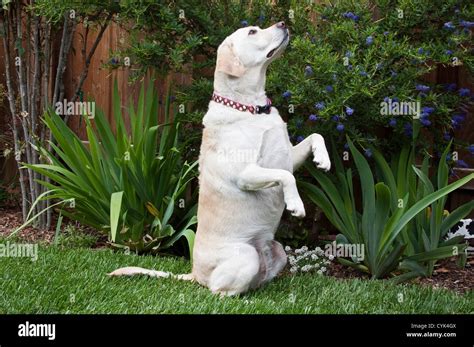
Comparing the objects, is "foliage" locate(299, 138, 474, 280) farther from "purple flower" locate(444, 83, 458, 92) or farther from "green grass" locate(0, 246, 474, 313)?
"purple flower" locate(444, 83, 458, 92)

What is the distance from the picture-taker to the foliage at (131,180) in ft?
15.7

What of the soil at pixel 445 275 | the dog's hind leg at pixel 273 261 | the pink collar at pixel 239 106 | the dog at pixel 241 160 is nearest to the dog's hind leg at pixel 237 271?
the dog at pixel 241 160

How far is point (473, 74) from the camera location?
4.71m

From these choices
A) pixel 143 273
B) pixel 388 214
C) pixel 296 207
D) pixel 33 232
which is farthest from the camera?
pixel 33 232

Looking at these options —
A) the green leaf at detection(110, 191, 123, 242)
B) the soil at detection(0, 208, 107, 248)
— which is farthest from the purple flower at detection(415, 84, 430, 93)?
the soil at detection(0, 208, 107, 248)

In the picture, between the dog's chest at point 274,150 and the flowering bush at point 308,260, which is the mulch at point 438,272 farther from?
the dog's chest at point 274,150

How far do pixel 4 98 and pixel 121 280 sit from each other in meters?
3.83

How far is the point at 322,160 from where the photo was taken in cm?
351

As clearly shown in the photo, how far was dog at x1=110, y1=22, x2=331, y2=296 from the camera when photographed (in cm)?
352

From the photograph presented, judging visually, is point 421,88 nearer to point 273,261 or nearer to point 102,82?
point 273,261

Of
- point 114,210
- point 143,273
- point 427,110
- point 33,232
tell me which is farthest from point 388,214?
point 33,232

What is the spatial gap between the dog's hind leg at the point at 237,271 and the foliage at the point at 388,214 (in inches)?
39.2

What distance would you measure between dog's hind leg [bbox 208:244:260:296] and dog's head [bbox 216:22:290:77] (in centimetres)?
97

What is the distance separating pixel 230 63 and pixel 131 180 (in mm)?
1571
